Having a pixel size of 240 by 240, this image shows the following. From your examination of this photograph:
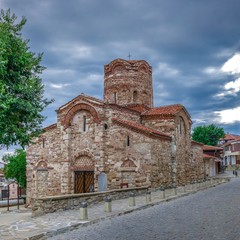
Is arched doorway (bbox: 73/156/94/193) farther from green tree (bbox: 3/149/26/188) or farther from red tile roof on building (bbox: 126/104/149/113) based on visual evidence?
green tree (bbox: 3/149/26/188)

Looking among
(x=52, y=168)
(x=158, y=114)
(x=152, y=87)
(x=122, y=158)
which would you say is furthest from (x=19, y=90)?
(x=152, y=87)

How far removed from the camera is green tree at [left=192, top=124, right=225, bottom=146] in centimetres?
6125

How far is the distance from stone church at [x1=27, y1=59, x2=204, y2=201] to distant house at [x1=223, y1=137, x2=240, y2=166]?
1471 inches

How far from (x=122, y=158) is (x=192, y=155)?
1174cm

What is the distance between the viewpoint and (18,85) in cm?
1206

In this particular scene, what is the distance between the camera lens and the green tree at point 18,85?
11.9m

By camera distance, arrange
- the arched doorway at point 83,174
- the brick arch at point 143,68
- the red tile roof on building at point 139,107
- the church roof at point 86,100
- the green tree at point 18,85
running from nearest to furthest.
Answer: the green tree at point 18,85
the arched doorway at point 83,174
the church roof at point 86,100
the red tile roof on building at point 139,107
the brick arch at point 143,68

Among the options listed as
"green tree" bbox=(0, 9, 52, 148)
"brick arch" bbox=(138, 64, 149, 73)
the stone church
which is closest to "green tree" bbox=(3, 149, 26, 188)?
the stone church

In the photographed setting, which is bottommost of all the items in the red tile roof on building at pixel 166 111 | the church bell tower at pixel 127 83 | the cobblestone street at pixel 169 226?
the cobblestone street at pixel 169 226

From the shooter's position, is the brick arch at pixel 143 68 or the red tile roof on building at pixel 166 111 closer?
the red tile roof on building at pixel 166 111

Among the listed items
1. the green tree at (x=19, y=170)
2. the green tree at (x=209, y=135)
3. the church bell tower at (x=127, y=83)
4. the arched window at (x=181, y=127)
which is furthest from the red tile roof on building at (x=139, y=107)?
the green tree at (x=209, y=135)

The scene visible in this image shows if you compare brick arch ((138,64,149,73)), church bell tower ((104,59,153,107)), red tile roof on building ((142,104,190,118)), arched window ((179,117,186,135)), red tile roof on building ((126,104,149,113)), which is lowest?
arched window ((179,117,186,135))

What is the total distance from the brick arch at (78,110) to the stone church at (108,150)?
0.08m

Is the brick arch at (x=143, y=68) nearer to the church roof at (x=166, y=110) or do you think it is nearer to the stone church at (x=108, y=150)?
the stone church at (x=108, y=150)
